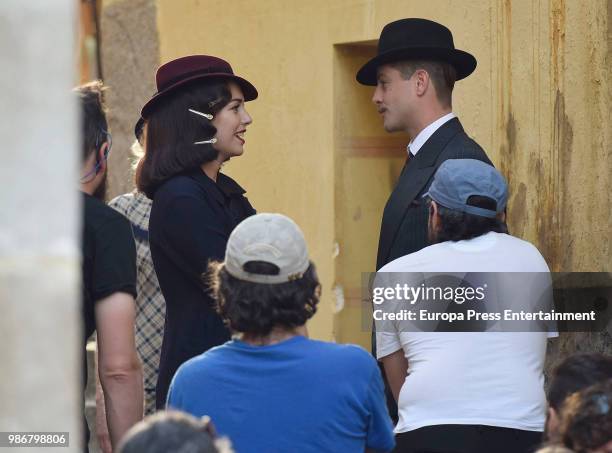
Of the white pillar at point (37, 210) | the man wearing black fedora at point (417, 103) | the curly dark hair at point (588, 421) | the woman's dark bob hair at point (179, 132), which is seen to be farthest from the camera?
the man wearing black fedora at point (417, 103)

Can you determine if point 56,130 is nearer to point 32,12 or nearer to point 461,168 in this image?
point 32,12

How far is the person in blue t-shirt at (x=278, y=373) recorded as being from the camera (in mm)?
3139

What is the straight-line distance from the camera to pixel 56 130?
235cm

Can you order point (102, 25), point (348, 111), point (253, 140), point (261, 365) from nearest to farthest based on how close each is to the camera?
point (261, 365), point (348, 111), point (253, 140), point (102, 25)

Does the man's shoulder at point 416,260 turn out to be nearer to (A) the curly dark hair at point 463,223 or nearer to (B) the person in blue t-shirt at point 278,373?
(A) the curly dark hair at point 463,223

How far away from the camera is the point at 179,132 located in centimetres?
432

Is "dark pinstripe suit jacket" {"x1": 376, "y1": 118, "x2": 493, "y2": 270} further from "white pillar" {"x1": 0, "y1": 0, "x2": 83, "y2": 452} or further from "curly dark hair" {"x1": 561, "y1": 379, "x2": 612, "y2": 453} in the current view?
"white pillar" {"x1": 0, "y1": 0, "x2": 83, "y2": 452}

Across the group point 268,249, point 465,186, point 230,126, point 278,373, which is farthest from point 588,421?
point 230,126

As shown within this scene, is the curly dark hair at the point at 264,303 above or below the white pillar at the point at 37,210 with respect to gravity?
below

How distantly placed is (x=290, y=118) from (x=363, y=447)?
11.6ft

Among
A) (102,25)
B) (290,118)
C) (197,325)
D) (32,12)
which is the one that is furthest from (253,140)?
(32,12)

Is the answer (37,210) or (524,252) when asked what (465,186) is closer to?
(524,252)

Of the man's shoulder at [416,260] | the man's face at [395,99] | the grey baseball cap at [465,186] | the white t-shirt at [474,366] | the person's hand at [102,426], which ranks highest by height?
the man's face at [395,99]

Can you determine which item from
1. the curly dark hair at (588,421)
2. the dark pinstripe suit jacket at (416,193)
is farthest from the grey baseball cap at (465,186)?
the curly dark hair at (588,421)
